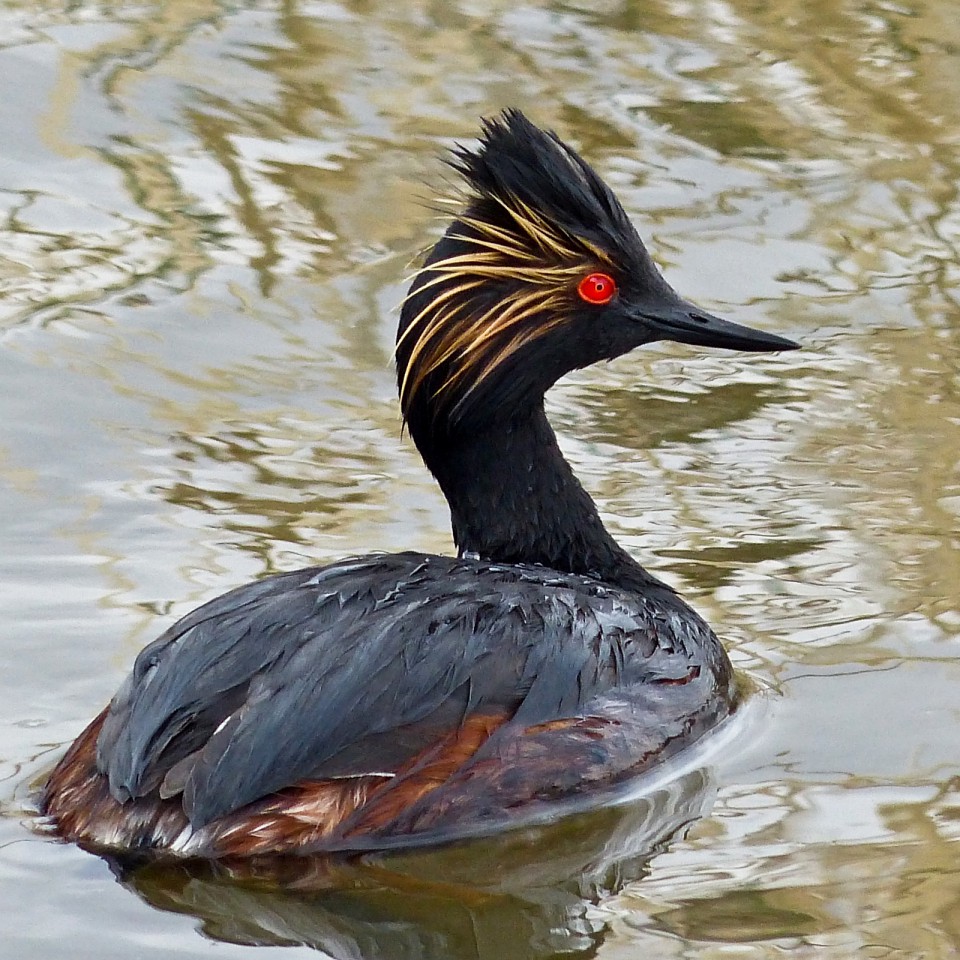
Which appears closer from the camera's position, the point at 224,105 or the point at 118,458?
the point at 118,458

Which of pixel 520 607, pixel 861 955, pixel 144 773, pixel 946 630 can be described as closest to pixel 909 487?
pixel 946 630

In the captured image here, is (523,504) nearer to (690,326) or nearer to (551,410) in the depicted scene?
(690,326)

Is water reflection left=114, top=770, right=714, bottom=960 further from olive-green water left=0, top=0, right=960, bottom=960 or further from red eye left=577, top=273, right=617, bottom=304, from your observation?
red eye left=577, top=273, right=617, bottom=304

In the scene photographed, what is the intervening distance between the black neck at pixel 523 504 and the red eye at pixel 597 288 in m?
0.38

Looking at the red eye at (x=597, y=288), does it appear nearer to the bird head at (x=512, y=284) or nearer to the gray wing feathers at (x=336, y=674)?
the bird head at (x=512, y=284)

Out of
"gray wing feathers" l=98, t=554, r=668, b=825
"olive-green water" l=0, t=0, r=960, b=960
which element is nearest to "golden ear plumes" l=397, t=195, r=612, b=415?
"gray wing feathers" l=98, t=554, r=668, b=825

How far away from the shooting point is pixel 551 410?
865cm

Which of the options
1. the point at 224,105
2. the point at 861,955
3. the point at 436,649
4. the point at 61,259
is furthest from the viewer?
the point at 224,105

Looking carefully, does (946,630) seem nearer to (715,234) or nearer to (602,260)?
(602,260)

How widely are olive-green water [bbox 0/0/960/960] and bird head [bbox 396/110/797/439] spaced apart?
111 cm

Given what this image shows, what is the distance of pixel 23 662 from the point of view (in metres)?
6.32

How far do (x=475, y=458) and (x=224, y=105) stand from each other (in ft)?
17.4

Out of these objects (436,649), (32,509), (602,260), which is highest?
(602,260)

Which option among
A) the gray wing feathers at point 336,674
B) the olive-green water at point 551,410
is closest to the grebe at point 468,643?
the gray wing feathers at point 336,674
